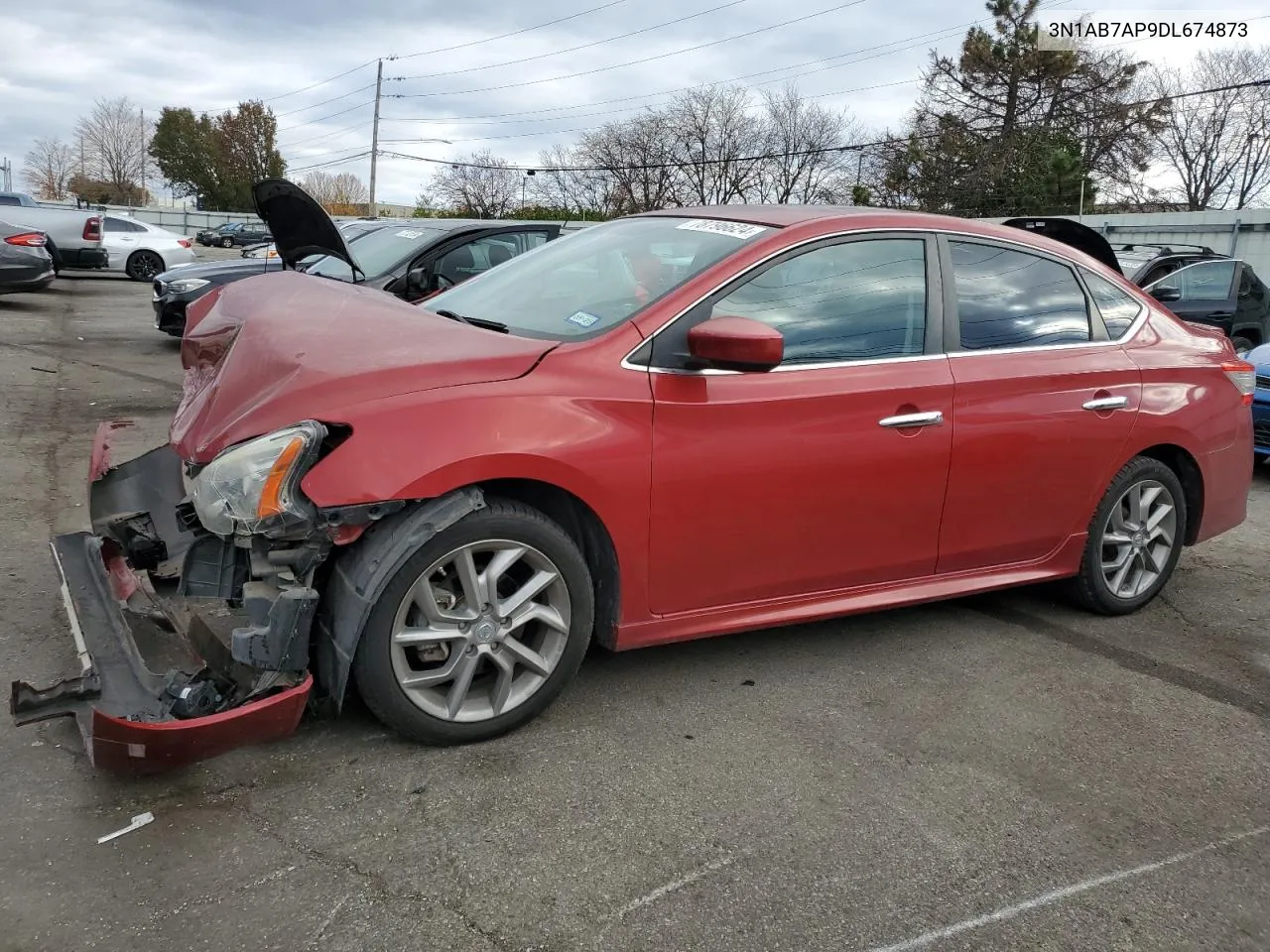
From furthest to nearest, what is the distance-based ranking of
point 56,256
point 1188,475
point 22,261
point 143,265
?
point 143,265, point 56,256, point 22,261, point 1188,475

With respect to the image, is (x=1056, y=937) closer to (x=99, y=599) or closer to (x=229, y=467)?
(x=229, y=467)

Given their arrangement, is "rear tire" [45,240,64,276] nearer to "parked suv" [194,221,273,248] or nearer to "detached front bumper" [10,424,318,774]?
"detached front bumper" [10,424,318,774]

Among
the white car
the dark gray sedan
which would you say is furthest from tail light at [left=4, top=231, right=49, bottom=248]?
the white car

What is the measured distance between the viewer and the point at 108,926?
212cm

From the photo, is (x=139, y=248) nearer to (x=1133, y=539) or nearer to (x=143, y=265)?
(x=143, y=265)

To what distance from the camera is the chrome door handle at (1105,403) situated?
Result: 4.00 meters

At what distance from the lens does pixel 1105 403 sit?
4059mm

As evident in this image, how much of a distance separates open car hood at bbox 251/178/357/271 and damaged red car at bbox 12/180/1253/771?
105 cm

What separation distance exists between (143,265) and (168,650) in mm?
19551

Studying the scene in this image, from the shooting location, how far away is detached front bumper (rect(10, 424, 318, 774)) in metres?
2.42

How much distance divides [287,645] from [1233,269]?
12722 millimetres

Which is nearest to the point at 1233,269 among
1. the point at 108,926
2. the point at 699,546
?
the point at 699,546

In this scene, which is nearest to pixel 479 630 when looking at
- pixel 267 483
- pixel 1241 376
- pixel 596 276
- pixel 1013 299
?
pixel 267 483

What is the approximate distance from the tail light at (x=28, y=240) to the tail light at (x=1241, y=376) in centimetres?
1483
